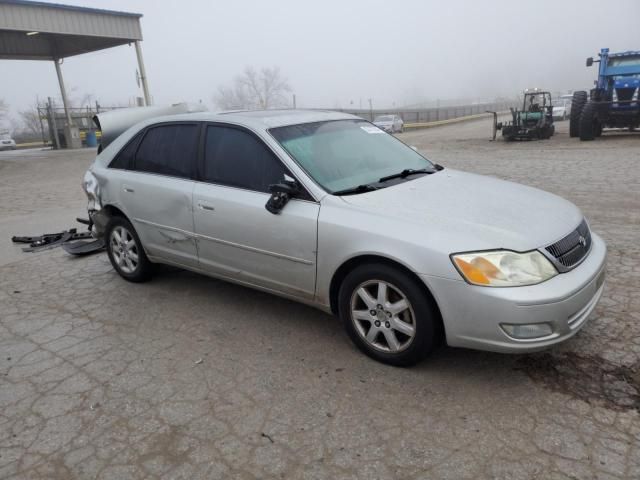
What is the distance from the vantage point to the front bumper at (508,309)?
105 inches

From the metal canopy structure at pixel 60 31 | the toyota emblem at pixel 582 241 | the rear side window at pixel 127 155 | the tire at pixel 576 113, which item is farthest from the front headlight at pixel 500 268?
the metal canopy structure at pixel 60 31

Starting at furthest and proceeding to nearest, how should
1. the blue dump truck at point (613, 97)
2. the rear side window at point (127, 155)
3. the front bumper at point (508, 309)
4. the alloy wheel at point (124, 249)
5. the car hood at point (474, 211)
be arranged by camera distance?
the blue dump truck at point (613, 97) < the alloy wheel at point (124, 249) < the rear side window at point (127, 155) < the car hood at point (474, 211) < the front bumper at point (508, 309)

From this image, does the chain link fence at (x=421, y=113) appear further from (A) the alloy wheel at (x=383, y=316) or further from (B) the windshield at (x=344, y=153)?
(A) the alloy wheel at (x=383, y=316)

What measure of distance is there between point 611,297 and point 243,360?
290 centimetres

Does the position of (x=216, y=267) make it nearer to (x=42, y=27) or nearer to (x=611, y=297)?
(x=611, y=297)

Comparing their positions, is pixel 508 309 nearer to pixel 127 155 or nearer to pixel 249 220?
pixel 249 220

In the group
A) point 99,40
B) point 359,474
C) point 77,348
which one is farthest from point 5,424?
point 99,40

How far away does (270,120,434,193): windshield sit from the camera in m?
3.58

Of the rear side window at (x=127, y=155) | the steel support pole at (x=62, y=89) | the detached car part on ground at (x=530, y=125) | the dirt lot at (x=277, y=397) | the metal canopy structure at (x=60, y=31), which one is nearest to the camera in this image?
the dirt lot at (x=277, y=397)

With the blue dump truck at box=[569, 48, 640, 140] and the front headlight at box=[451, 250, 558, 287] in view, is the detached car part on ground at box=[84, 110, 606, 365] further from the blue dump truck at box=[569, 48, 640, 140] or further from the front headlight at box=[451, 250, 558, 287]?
the blue dump truck at box=[569, 48, 640, 140]

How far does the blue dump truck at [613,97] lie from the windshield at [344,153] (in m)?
14.7

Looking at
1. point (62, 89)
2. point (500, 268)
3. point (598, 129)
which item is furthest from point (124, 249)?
point (62, 89)

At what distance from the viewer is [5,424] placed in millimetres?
2834

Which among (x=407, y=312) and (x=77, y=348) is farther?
(x=77, y=348)
